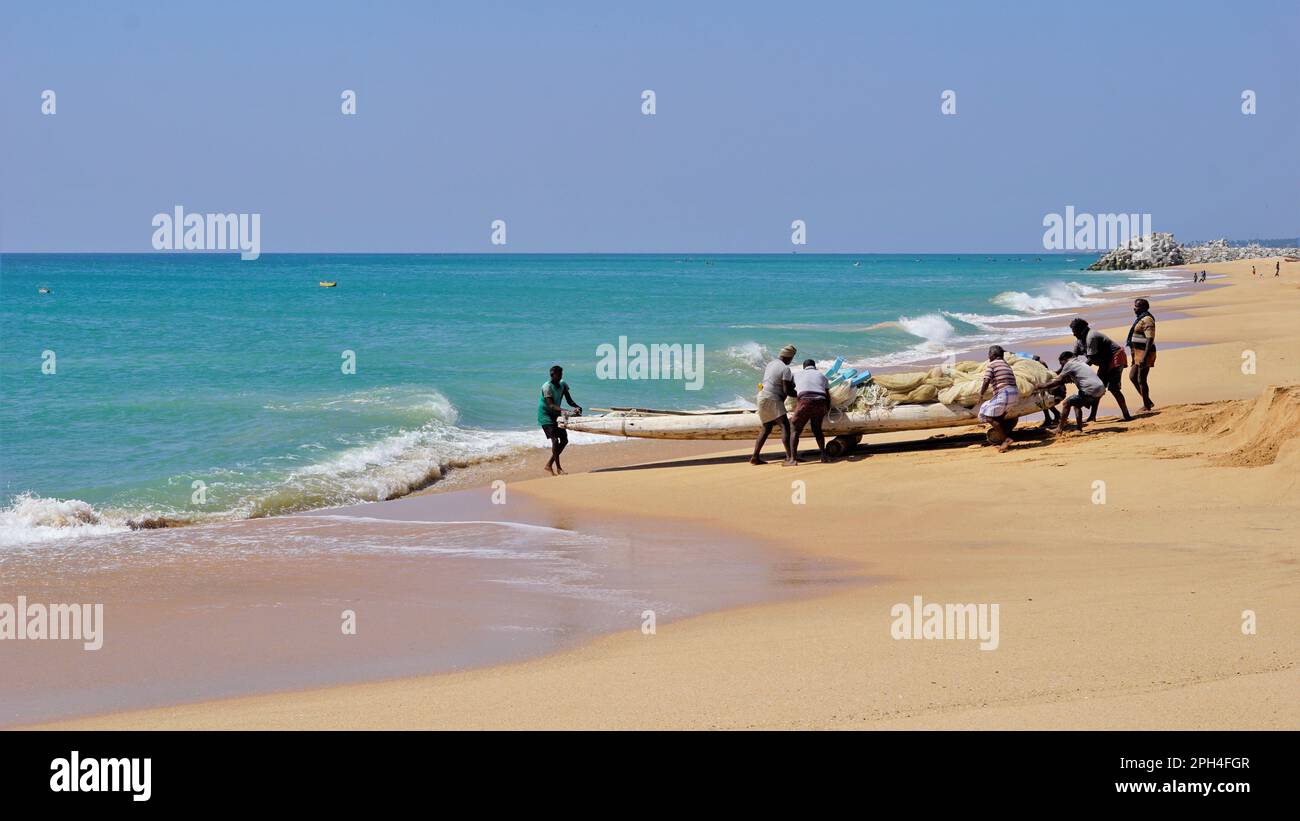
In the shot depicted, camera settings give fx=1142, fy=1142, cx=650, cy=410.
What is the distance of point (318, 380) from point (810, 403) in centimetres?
Answer: 1415

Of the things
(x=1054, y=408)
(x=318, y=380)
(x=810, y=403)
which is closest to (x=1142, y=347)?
(x=1054, y=408)

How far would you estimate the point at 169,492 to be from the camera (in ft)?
43.2

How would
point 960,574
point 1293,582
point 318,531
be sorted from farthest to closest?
1. point 318,531
2. point 960,574
3. point 1293,582

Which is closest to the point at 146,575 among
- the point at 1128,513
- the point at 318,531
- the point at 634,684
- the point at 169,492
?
the point at 318,531

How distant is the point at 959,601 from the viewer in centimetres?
771

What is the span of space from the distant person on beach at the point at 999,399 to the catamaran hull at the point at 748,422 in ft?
0.54

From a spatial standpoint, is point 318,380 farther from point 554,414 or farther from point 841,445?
point 841,445

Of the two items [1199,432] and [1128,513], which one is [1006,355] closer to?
[1199,432]

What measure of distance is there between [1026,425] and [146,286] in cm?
7622

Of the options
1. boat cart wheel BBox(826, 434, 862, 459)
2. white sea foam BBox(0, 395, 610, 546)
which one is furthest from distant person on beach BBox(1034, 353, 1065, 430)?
white sea foam BBox(0, 395, 610, 546)

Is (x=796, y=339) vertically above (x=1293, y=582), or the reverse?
(x=796, y=339)

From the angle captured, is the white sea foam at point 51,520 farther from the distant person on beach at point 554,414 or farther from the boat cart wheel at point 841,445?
the boat cart wheel at point 841,445

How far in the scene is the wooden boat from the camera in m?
13.3

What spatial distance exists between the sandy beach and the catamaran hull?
1.27 ft
